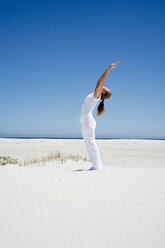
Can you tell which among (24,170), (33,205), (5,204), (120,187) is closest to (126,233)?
(120,187)

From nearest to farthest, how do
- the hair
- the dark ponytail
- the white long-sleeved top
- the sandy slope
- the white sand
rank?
the white sand < the white long-sleeved top < the hair < the dark ponytail < the sandy slope

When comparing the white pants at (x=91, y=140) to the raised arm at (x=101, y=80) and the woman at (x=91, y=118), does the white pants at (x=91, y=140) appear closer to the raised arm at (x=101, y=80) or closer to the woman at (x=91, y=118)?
the woman at (x=91, y=118)

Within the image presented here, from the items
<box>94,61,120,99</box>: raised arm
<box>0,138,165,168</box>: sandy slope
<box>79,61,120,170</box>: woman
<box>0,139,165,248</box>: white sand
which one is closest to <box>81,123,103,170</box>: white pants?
<box>79,61,120,170</box>: woman

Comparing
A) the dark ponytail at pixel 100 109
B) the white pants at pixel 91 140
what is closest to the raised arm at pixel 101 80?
the dark ponytail at pixel 100 109

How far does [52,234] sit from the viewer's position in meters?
2.49

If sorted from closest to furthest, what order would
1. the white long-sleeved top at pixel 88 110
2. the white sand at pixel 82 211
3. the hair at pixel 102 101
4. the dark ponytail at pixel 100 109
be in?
the white sand at pixel 82 211, the white long-sleeved top at pixel 88 110, the hair at pixel 102 101, the dark ponytail at pixel 100 109

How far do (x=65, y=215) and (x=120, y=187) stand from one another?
1.20 metres

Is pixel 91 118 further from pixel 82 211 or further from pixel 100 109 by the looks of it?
pixel 82 211

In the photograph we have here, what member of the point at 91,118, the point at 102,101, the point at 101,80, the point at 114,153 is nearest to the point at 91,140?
the point at 91,118

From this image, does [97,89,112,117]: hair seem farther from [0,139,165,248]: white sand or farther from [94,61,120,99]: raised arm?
[0,139,165,248]: white sand

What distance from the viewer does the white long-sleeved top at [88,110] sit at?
169 inches

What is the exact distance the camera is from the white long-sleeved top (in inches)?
169

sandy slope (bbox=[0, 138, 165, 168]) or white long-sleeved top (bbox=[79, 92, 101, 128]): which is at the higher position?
white long-sleeved top (bbox=[79, 92, 101, 128])

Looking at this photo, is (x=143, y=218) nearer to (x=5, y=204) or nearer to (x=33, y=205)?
(x=33, y=205)
